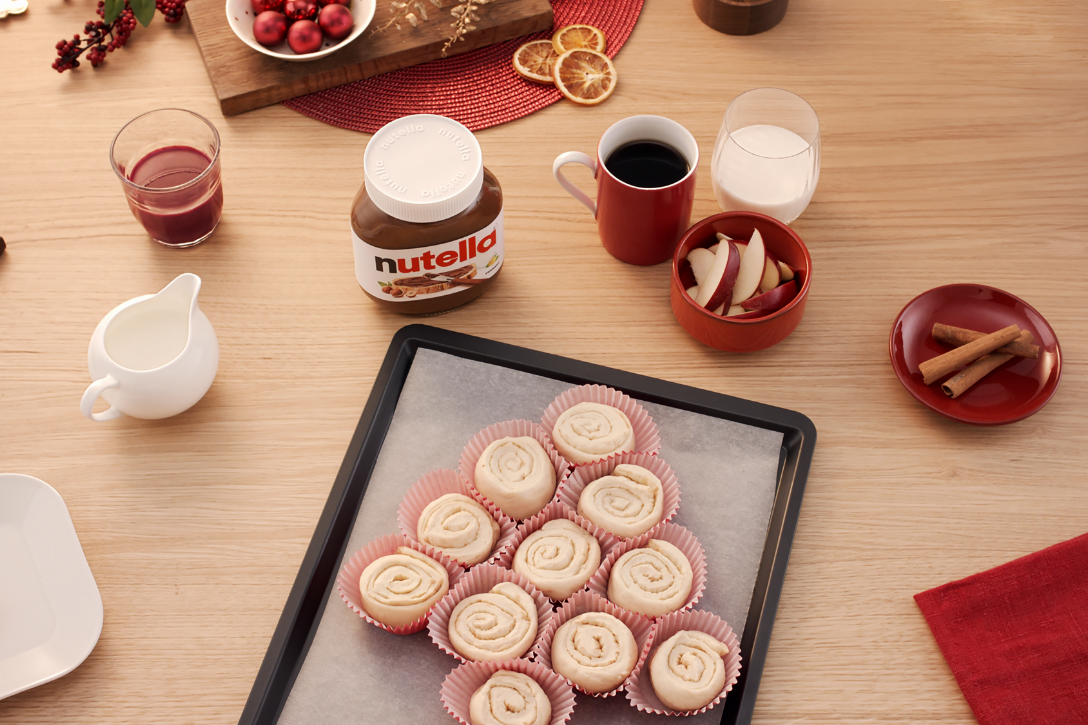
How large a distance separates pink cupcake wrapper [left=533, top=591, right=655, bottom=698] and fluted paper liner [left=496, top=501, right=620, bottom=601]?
3 cm

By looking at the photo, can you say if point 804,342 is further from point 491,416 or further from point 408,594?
point 408,594

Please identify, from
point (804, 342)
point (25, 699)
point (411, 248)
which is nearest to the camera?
point (25, 699)

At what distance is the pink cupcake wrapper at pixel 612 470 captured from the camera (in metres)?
1.04

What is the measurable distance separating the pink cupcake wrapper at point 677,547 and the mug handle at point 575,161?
450mm

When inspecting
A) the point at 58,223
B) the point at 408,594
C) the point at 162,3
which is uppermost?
the point at 162,3

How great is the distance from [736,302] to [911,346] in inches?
9.3

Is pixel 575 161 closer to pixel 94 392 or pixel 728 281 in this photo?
pixel 728 281

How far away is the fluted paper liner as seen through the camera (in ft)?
3.28

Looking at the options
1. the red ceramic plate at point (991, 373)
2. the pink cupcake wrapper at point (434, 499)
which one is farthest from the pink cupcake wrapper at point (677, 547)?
the red ceramic plate at point (991, 373)

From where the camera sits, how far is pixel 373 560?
3.30 feet

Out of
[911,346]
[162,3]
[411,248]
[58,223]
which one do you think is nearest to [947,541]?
[911,346]

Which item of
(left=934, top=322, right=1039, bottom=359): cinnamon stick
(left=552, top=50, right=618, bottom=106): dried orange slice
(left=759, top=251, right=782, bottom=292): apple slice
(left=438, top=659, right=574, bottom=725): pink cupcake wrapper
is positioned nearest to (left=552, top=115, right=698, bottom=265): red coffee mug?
(left=759, top=251, right=782, bottom=292): apple slice

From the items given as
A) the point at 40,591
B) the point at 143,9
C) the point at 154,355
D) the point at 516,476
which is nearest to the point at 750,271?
the point at 516,476

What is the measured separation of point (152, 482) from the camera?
107 centimetres
